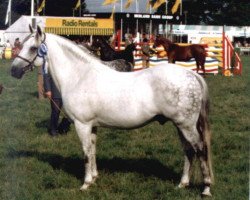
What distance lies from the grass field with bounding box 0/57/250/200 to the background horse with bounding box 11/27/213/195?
1.19 feet

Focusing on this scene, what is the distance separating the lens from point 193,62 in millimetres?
27484

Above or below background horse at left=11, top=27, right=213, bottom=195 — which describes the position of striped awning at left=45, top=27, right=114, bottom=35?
below

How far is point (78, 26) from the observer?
160 ft

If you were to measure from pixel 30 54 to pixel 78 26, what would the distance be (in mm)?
41797

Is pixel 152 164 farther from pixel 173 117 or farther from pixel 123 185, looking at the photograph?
pixel 173 117

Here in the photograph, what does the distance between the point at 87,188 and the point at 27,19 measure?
42.2 m

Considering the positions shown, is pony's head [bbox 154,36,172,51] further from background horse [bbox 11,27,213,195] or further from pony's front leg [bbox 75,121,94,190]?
pony's front leg [bbox 75,121,94,190]

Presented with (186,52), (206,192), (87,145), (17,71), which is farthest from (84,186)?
(186,52)

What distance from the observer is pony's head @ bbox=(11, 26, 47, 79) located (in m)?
7.46

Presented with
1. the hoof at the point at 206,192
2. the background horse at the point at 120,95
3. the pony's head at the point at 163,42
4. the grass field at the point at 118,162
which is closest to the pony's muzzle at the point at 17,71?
the background horse at the point at 120,95

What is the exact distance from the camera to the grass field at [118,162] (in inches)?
275

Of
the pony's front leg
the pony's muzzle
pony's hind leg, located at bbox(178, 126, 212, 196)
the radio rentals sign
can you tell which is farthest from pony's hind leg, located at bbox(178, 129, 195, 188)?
the radio rentals sign

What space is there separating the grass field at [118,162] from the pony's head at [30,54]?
1699mm

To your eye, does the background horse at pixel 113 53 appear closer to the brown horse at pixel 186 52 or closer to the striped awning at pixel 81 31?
the brown horse at pixel 186 52
